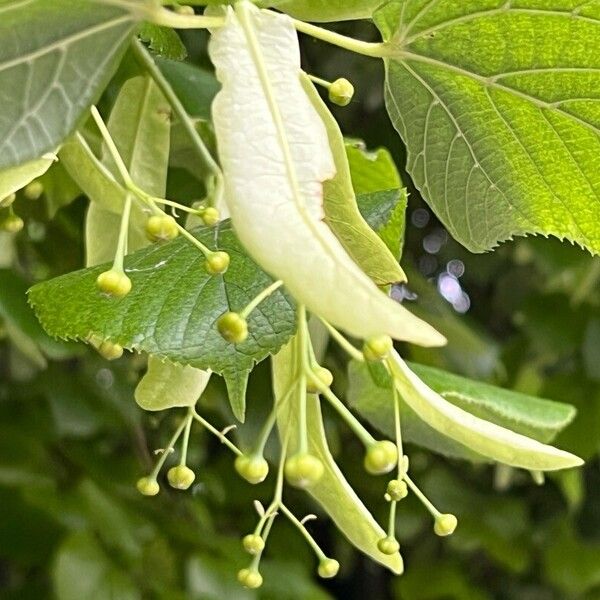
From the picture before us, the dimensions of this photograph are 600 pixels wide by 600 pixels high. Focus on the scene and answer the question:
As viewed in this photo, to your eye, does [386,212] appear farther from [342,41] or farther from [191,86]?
[191,86]

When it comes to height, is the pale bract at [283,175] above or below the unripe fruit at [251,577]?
above

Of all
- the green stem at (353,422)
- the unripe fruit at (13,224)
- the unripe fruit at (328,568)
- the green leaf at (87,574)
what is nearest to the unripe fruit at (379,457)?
the green stem at (353,422)

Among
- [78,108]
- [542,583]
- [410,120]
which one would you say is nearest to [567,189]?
[410,120]

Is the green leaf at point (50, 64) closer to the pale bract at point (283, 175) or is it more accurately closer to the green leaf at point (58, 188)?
the pale bract at point (283, 175)

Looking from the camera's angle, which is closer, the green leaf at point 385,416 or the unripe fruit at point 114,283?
the unripe fruit at point 114,283

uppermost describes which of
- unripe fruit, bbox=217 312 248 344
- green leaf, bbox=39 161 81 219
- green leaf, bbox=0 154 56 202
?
green leaf, bbox=0 154 56 202

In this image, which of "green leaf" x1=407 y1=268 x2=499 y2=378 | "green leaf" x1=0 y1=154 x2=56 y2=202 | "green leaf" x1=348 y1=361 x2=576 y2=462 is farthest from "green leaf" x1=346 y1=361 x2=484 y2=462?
"green leaf" x1=407 y1=268 x2=499 y2=378

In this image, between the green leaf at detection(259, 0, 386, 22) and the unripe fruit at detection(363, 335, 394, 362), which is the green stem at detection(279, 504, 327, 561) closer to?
the unripe fruit at detection(363, 335, 394, 362)
